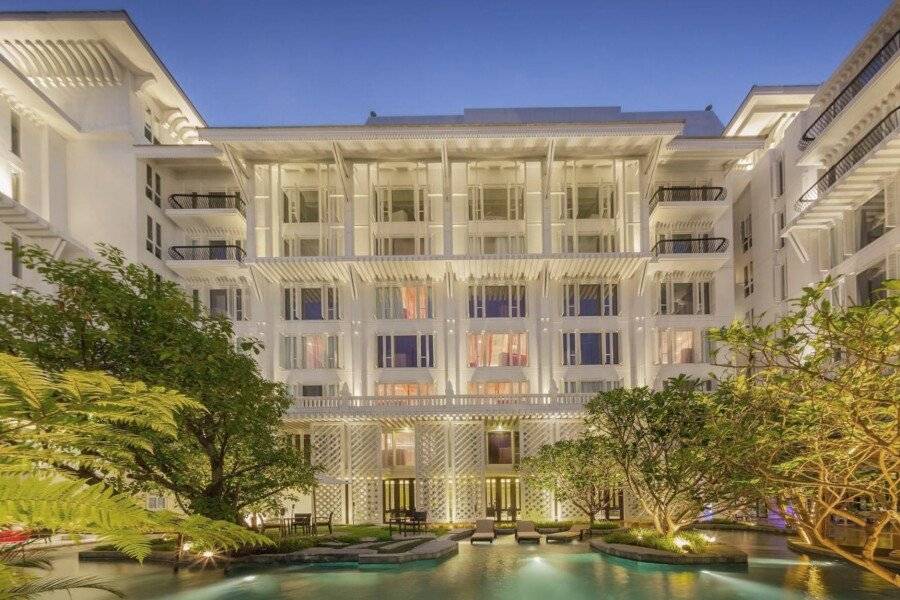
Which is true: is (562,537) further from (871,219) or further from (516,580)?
(871,219)

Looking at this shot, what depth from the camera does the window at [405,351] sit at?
38500mm

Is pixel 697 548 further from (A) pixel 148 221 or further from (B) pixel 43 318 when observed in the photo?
(A) pixel 148 221

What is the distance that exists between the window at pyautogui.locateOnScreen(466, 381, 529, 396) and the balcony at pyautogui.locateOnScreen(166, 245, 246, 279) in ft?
47.3

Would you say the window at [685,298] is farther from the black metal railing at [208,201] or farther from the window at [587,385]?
the black metal railing at [208,201]

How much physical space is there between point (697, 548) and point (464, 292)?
20.0m

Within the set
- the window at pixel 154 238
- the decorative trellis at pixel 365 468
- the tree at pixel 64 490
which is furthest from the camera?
the window at pixel 154 238

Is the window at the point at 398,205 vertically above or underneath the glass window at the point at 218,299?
above

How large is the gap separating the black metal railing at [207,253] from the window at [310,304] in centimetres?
361

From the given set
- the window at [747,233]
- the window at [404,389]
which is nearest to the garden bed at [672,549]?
the window at [404,389]

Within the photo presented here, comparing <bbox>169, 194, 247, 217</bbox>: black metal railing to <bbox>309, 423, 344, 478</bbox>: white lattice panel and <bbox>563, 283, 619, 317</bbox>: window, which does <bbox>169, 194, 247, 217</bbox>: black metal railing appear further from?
<bbox>563, 283, 619, 317</bbox>: window

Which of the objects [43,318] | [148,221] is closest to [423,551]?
[43,318]

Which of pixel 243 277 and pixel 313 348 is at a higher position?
pixel 243 277

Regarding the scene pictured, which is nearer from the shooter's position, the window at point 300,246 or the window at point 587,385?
the window at point 587,385

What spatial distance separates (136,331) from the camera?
15.1 m
